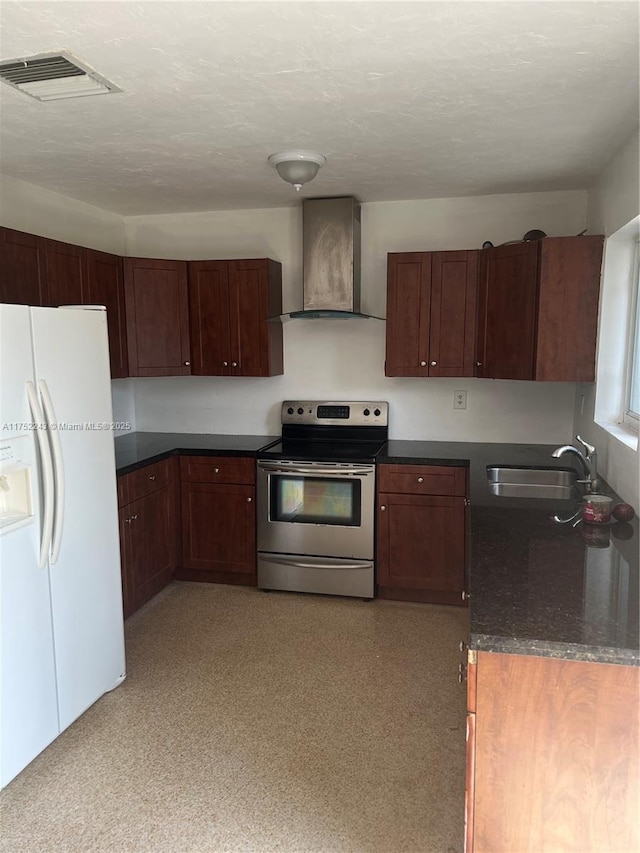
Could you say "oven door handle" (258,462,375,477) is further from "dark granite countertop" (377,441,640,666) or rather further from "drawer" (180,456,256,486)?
"dark granite countertop" (377,441,640,666)

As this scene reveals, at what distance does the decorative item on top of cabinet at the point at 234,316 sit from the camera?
3.76 metres

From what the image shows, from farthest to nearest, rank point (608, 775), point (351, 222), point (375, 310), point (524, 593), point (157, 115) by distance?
point (375, 310)
point (351, 222)
point (157, 115)
point (524, 593)
point (608, 775)

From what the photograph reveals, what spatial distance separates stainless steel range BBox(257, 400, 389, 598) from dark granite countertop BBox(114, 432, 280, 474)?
219 millimetres

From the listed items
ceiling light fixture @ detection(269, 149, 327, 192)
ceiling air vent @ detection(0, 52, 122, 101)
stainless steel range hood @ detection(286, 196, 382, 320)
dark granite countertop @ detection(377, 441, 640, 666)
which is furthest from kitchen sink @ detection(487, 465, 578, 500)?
ceiling air vent @ detection(0, 52, 122, 101)

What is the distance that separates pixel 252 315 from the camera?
12.4ft

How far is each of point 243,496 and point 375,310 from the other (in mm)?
1470

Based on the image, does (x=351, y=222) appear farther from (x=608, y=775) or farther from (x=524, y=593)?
(x=608, y=775)

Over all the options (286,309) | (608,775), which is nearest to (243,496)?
(286,309)

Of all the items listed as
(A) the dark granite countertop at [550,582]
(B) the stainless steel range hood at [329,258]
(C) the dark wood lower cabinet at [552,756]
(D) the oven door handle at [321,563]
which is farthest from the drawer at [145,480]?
(C) the dark wood lower cabinet at [552,756]

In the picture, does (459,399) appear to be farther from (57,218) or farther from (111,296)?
(57,218)

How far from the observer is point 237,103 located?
2.18 meters

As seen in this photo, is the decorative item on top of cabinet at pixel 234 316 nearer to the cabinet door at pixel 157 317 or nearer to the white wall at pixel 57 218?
the cabinet door at pixel 157 317

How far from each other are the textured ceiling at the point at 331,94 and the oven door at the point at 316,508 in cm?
163

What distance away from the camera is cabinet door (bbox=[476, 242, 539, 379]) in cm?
308
